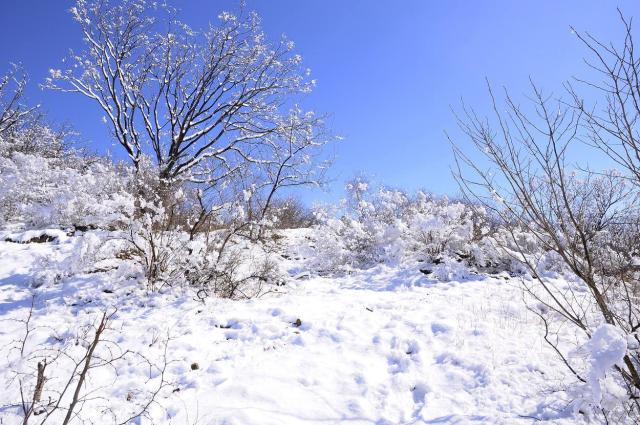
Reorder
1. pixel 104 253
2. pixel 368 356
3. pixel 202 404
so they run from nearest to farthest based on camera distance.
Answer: pixel 202 404 < pixel 368 356 < pixel 104 253

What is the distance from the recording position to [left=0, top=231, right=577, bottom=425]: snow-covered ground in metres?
3.34

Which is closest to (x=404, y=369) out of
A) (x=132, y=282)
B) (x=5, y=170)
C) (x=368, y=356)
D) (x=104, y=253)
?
(x=368, y=356)

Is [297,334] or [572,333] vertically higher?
[572,333]

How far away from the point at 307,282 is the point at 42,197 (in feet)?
26.7

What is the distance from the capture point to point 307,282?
7.76m

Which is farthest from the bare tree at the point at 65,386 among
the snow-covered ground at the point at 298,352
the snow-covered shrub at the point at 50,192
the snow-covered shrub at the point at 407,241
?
the snow-covered shrub at the point at 407,241

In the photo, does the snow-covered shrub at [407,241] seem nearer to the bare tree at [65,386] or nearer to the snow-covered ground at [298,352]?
the snow-covered ground at [298,352]

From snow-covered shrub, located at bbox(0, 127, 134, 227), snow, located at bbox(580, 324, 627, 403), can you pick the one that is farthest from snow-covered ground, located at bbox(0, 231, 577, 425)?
snow-covered shrub, located at bbox(0, 127, 134, 227)

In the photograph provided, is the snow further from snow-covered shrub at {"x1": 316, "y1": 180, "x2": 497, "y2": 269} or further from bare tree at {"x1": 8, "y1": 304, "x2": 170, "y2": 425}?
snow-covered shrub at {"x1": 316, "y1": 180, "x2": 497, "y2": 269}

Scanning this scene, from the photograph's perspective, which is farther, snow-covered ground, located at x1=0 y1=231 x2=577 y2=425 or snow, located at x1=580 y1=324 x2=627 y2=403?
snow-covered ground, located at x1=0 y1=231 x2=577 y2=425

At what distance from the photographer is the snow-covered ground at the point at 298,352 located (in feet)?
11.0

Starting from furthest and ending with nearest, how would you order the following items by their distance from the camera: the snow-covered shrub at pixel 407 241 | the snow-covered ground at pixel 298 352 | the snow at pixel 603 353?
the snow-covered shrub at pixel 407 241 → the snow-covered ground at pixel 298 352 → the snow at pixel 603 353

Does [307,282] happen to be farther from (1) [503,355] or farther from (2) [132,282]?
(1) [503,355]

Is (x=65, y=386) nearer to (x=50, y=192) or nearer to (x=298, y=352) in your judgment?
(x=298, y=352)
